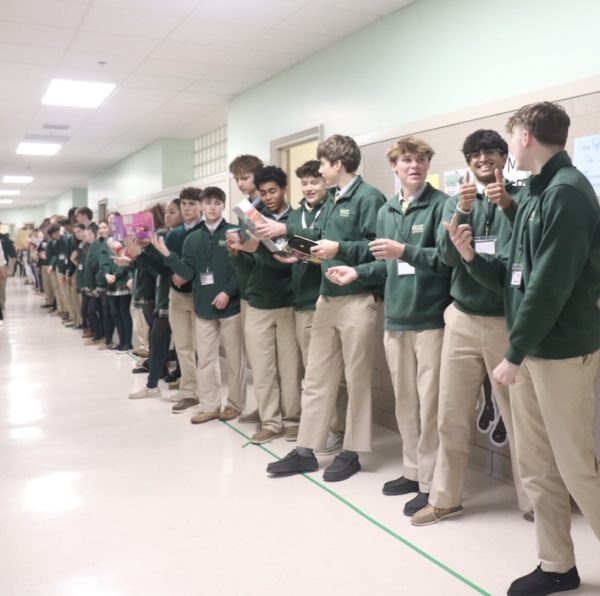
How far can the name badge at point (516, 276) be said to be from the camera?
2.12 metres

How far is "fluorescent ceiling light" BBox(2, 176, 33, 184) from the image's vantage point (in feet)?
53.1

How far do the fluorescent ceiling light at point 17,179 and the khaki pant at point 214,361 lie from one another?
43.9ft

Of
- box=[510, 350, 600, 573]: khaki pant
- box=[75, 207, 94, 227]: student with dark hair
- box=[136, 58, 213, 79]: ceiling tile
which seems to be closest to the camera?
box=[510, 350, 600, 573]: khaki pant

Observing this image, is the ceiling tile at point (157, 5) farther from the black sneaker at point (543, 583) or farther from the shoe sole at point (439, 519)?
the black sneaker at point (543, 583)

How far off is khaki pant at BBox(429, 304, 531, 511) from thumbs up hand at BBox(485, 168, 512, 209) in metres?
0.45

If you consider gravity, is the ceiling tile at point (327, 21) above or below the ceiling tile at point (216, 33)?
below

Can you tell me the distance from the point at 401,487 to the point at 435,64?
277cm

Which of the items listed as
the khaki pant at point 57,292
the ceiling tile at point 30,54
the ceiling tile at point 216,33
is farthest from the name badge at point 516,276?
the khaki pant at point 57,292

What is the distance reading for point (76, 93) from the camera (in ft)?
23.7

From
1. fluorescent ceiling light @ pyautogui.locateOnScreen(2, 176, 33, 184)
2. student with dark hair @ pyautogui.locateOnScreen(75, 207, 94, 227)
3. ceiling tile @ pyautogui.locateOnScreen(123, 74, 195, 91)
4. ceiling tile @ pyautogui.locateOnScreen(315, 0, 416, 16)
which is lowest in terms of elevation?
student with dark hair @ pyautogui.locateOnScreen(75, 207, 94, 227)

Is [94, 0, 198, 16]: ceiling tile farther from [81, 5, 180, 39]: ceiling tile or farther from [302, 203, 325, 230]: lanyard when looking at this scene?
[302, 203, 325, 230]: lanyard

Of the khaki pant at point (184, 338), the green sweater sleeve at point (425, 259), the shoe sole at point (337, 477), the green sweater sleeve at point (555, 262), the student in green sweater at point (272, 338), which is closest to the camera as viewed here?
the green sweater sleeve at point (555, 262)

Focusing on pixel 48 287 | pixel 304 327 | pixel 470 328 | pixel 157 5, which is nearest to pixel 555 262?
pixel 470 328

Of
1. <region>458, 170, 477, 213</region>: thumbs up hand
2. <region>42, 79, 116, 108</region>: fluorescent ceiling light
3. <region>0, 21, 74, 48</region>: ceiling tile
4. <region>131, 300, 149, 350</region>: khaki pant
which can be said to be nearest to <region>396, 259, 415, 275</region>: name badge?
<region>458, 170, 477, 213</region>: thumbs up hand
